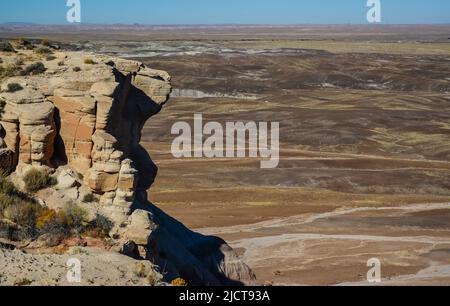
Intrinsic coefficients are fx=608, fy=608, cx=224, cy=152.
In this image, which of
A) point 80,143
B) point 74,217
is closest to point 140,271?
point 74,217

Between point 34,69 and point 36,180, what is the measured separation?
3259mm

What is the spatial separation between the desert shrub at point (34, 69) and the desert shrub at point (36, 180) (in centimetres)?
285

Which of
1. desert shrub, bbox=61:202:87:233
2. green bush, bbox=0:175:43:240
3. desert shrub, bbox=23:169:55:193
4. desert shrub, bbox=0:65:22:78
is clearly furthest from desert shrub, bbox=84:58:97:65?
desert shrub, bbox=61:202:87:233

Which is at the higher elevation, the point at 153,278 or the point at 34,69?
the point at 34,69

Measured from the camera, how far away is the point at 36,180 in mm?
13281

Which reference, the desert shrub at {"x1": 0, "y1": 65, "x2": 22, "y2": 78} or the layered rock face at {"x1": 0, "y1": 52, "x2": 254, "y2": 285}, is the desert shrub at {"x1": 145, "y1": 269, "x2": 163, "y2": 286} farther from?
the desert shrub at {"x1": 0, "y1": 65, "x2": 22, "y2": 78}

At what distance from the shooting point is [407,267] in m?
25.0

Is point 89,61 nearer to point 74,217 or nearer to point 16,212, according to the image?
point 74,217

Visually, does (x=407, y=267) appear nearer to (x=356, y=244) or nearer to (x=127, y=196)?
(x=356, y=244)

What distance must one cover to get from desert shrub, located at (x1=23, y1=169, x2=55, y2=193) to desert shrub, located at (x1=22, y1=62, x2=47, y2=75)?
9.35 feet

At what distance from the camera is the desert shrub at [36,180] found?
1327 cm

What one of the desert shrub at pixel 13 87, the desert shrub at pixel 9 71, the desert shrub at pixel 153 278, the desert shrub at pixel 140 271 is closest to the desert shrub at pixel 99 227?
the desert shrub at pixel 140 271

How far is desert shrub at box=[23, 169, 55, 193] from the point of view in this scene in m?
13.3

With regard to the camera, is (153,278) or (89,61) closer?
(153,278)
